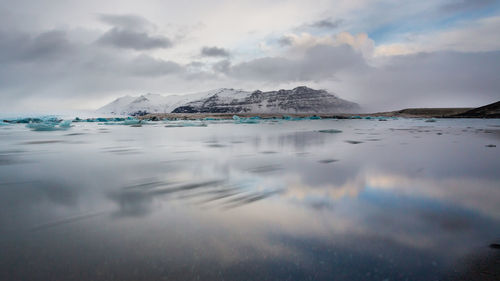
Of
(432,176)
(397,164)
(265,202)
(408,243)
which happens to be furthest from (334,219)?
(397,164)

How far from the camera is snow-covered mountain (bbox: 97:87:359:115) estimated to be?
166 metres

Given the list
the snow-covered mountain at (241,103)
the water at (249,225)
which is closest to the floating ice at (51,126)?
the water at (249,225)

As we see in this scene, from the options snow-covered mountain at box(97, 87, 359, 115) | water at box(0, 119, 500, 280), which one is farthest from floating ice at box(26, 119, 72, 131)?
snow-covered mountain at box(97, 87, 359, 115)

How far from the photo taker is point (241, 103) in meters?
173

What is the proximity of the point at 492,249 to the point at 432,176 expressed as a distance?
263cm

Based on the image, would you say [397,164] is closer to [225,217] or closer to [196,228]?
[225,217]

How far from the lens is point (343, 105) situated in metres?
174

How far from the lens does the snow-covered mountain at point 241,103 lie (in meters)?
166

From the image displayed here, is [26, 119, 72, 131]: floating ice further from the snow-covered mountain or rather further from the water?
the snow-covered mountain

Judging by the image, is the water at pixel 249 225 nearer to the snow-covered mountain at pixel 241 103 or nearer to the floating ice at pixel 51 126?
the floating ice at pixel 51 126

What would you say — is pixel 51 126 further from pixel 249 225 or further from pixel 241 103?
pixel 241 103

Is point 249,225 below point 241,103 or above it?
below

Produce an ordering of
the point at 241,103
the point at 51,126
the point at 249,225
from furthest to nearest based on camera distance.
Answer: the point at 241,103, the point at 51,126, the point at 249,225

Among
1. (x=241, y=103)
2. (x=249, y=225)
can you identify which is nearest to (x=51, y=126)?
(x=249, y=225)
